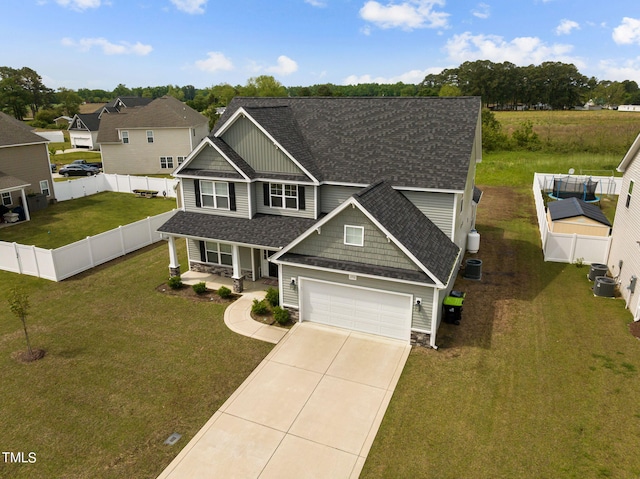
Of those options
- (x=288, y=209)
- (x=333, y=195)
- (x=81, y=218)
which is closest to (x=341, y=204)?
(x=333, y=195)

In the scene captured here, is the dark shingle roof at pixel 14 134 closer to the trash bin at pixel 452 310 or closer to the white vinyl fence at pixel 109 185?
the white vinyl fence at pixel 109 185

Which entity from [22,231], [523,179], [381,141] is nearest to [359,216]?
[381,141]

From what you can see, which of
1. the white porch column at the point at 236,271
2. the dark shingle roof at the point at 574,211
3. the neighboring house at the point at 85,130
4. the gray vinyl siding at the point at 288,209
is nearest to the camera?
the gray vinyl siding at the point at 288,209

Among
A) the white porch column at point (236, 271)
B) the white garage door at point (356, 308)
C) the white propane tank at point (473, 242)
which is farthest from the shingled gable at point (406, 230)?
the white propane tank at point (473, 242)

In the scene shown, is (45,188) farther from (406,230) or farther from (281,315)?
(406,230)

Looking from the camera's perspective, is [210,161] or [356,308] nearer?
[356,308]

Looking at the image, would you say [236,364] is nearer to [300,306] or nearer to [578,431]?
[300,306]
